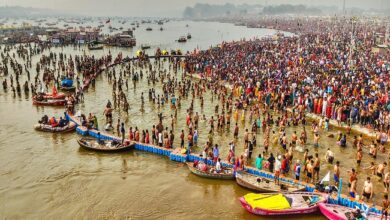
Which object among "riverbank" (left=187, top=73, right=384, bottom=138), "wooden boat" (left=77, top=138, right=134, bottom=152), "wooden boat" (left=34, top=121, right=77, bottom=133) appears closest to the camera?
"wooden boat" (left=77, top=138, right=134, bottom=152)

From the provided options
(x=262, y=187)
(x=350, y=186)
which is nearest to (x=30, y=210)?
(x=262, y=187)

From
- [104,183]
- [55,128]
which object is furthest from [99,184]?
[55,128]

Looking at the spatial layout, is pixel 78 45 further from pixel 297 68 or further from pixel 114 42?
pixel 297 68

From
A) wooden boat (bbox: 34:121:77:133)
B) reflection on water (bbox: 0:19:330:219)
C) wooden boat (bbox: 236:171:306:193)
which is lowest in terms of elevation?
reflection on water (bbox: 0:19:330:219)

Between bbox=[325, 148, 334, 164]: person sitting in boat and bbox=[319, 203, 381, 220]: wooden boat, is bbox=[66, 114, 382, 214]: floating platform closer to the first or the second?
bbox=[319, 203, 381, 220]: wooden boat

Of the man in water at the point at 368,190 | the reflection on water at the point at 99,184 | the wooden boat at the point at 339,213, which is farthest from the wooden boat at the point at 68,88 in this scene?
the man in water at the point at 368,190

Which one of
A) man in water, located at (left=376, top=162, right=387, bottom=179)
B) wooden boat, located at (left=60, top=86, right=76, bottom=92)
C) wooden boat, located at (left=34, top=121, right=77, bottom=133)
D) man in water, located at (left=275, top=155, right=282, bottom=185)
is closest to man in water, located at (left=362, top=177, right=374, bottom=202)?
man in water, located at (left=376, top=162, right=387, bottom=179)

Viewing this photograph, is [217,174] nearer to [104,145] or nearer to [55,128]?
[104,145]

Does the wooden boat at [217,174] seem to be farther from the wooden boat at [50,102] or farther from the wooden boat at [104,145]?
the wooden boat at [50,102]
